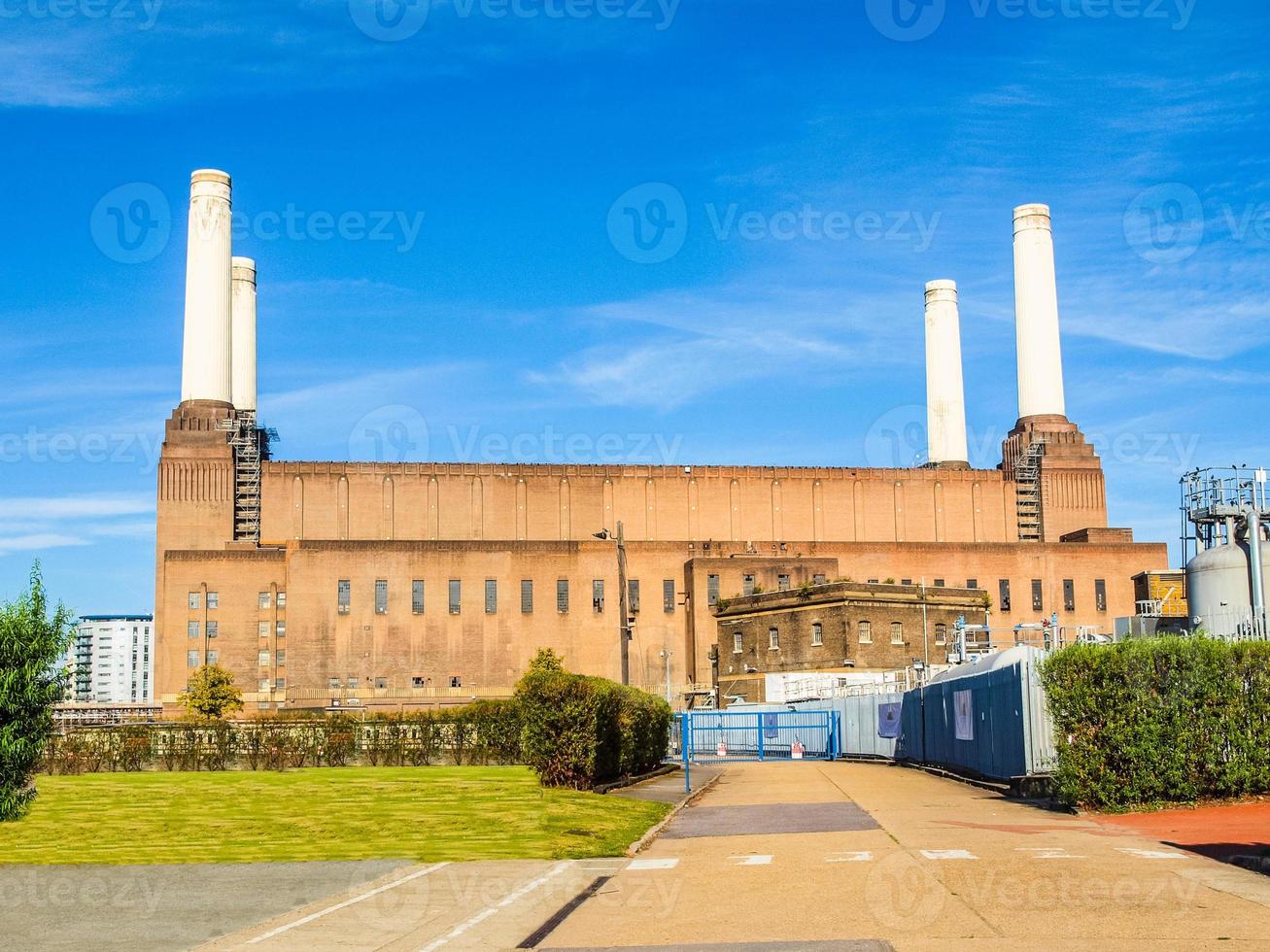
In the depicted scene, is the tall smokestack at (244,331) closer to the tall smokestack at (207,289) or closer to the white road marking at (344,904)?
the tall smokestack at (207,289)

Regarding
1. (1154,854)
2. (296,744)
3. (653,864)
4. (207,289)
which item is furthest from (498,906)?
(207,289)

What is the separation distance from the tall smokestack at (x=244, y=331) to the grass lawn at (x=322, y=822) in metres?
77.8

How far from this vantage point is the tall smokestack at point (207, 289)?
95938 mm

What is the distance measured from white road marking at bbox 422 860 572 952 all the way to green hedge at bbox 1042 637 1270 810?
9155 mm

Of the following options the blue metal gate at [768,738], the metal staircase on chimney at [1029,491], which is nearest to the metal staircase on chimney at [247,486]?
the blue metal gate at [768,738]

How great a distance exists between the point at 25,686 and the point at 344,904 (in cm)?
665

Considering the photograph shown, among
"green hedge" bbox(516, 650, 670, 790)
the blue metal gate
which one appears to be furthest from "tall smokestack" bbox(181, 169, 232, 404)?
"green hedge" bbox(516, 650, 670, 790)

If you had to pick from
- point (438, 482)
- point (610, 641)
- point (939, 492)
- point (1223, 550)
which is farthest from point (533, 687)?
point (939, 492)

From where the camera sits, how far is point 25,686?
61.7 feet

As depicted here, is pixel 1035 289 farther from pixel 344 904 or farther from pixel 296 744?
pixel 344 904

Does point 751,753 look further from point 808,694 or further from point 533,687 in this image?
point 533,687

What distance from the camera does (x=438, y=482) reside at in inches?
4173

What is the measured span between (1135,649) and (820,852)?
7671 mm

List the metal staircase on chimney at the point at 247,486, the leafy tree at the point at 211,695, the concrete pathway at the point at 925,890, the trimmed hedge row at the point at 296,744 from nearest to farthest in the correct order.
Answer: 1. the concrete pathway at the point at 925,890
2. the trimmed hedge row at the point at 296,744
3. the leafy tree at the point at 211,695
4. the metal staircase on chimney at the point at 247,486
